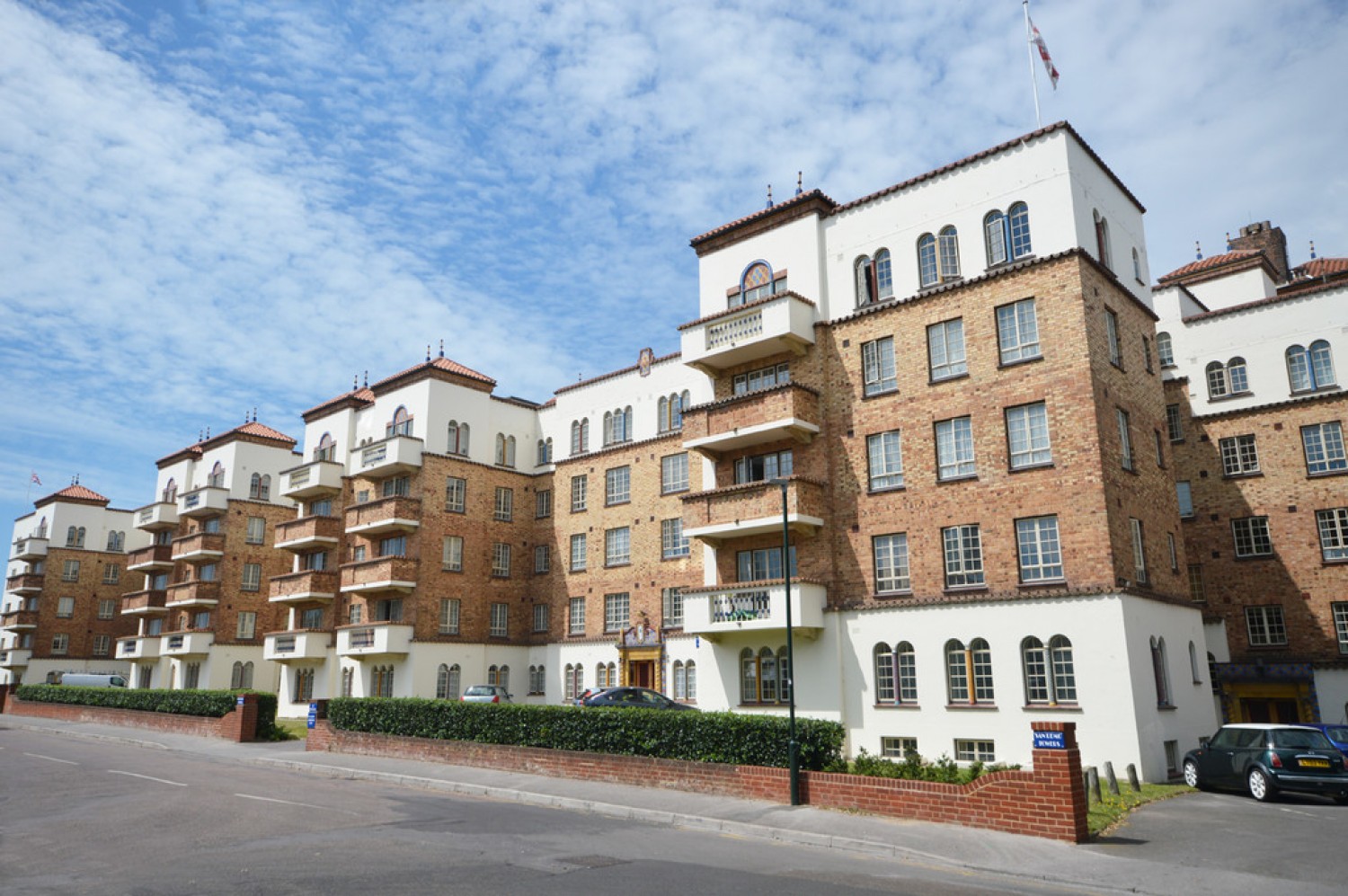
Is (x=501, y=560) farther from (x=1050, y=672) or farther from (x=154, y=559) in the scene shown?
(x=154, y=559)

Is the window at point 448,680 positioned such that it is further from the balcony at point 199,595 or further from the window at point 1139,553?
the window at point 1139,553

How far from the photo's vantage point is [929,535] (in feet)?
88.2

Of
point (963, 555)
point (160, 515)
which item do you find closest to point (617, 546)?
point (963, 555)

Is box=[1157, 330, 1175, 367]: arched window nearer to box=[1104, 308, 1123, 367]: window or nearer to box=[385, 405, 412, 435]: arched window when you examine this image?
box=[1104, 308, 1123, 367]: window

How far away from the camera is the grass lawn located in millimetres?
17109

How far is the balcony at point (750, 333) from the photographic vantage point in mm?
29906

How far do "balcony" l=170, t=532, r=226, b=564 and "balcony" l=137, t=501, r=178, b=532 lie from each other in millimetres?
5872

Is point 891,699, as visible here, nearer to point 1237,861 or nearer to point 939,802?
point 939,802

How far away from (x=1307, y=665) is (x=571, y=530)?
2966 centimetres

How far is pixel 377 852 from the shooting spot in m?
13.9

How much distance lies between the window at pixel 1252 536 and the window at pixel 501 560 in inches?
1245

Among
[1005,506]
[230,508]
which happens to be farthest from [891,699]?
[230,508]

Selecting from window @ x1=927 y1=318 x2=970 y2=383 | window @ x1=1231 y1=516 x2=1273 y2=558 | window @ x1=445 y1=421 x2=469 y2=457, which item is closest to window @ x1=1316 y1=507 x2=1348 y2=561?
window @ x1=1231 y1=516 x2=1273 y2=558

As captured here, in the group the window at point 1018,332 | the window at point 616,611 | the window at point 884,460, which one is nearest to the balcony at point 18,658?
the window at point 616,611
